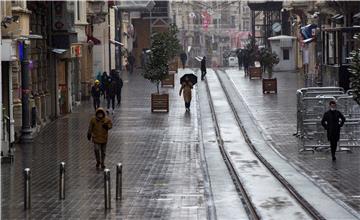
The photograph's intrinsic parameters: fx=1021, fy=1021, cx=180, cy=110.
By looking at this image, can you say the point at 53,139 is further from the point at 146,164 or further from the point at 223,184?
the point at 223,184

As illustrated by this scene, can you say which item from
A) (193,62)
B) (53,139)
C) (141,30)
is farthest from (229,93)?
(193,62)

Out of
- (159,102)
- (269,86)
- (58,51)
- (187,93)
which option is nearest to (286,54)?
A: (269,86)

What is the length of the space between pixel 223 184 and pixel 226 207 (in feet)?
10.7

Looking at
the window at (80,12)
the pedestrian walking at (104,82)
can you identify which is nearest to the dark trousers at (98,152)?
the window at (80,12)

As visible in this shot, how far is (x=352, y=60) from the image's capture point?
68.8 ft

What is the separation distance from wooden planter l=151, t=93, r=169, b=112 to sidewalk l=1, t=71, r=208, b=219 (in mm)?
483

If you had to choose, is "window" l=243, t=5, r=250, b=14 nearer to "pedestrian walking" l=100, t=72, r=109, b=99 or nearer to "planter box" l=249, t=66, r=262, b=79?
"planter box" l=249, t=66, r=262, b=79

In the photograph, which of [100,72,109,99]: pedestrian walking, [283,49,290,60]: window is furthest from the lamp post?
[283,49,290,60]: window

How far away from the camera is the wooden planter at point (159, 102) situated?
1612 inches

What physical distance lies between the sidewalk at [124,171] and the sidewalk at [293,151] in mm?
2450

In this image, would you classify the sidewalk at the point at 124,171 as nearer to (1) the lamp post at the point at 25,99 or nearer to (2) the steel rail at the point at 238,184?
(1) the lamp post at the point at 25,99

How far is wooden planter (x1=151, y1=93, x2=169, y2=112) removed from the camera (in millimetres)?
40938

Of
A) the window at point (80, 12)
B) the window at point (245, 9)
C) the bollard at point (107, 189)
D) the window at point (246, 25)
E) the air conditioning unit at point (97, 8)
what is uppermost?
the window at point (245, 9)

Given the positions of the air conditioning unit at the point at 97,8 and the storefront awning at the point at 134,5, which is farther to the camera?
the storefront awning at the point at 134,5
